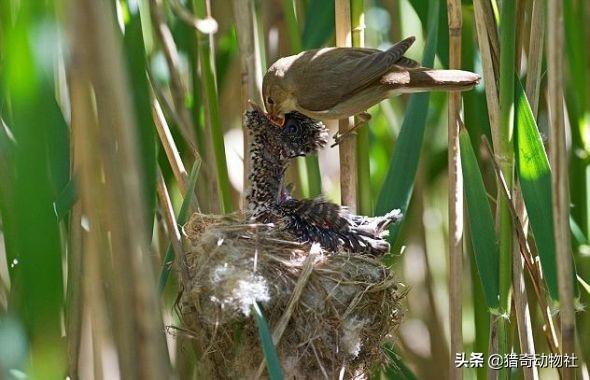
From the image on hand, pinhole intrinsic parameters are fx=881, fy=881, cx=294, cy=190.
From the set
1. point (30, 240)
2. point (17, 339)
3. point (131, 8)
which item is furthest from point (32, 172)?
point (131, 8)

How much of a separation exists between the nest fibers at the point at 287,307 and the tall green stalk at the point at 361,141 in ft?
0.61

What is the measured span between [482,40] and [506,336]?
0.58 meters

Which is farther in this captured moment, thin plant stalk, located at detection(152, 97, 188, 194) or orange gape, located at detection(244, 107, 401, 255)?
orange gape, located at detection(244, 107, 401, 255)

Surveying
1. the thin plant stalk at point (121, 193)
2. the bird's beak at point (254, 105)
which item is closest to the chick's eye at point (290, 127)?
the bird's beak at point (254, 105)

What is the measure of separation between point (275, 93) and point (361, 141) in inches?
15.3

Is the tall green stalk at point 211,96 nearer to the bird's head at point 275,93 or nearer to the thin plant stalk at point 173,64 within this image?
the thin plant stalk at point 173,64

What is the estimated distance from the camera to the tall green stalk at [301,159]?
1.93m

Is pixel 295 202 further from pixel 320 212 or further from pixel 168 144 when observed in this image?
pixel 168 144

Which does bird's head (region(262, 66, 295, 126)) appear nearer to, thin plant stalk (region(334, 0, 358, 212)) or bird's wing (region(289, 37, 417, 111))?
bird's wing (region(289, 37, 417, 111))

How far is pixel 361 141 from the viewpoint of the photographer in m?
1.94

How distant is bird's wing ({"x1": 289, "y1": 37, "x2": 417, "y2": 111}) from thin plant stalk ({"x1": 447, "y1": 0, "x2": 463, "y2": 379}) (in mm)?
215

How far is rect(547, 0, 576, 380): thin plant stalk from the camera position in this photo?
1.40 m

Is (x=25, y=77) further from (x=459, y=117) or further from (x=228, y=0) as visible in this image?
(x=228, y=0)

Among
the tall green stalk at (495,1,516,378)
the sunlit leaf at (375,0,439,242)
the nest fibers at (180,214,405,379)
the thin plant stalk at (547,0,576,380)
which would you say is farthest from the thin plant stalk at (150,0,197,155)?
the thin plant stalk at (547,0,576,380)
